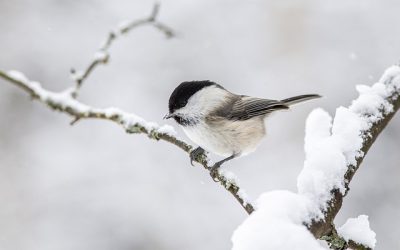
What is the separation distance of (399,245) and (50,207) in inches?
157

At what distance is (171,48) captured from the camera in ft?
22.8

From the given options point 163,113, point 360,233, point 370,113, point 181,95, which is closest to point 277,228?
point 360,233

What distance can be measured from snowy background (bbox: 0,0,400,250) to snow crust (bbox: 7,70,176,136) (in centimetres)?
390

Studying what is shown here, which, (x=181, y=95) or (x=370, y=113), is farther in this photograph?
(x=181, y=95)

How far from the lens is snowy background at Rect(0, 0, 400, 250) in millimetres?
5828

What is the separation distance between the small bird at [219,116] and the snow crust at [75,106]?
682mm

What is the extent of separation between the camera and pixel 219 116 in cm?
303

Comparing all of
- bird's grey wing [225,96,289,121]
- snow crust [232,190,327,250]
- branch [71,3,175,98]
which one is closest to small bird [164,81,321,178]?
bird's grey wing [225,96,289,121]

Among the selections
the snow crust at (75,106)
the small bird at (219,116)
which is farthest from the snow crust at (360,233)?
the small bird at (219,116)

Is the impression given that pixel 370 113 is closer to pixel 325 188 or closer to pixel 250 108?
pixel 325 188

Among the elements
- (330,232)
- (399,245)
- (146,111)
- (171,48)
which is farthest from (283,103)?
(171,48)

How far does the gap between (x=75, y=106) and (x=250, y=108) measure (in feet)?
5.30

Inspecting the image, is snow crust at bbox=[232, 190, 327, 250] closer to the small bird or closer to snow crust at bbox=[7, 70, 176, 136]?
snow crust at bbox=[7, 70, 176, 136]

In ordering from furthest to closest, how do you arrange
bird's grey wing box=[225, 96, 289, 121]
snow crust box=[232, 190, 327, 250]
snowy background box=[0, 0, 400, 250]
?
1. snowy background box=[0, 0, 400, 250]
2. bird's grey wing box=[225, 96, 289, 121]
3. snow crust box=[232, 190, 327, 250]
